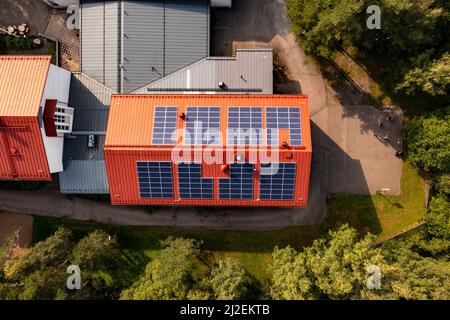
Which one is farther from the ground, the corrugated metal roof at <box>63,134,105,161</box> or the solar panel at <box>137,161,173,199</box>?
the corrugated metal roof at <box>63,134,105,161</box>

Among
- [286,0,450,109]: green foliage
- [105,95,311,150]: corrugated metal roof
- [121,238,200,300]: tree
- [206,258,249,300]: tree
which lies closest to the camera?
[286,0,450,109]: green foliage

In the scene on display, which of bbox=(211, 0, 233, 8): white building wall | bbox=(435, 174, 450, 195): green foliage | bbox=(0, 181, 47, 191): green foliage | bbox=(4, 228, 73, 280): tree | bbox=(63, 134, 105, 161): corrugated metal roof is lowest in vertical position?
bbox=(4, 228, 73, 280): tree

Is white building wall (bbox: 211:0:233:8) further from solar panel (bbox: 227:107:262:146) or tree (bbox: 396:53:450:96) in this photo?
tree (bbox: 396:53:450:96)

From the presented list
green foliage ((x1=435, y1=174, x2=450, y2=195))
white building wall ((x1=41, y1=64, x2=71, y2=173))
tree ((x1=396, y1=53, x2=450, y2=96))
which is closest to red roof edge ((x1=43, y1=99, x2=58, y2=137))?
white building wall ((x1=41, y1=64, x2=71, y2=173))

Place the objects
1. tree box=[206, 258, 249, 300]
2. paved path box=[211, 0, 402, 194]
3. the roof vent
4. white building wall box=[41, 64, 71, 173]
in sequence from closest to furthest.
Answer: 1. white building wall box=[41, 64, 71, 173]
2. tree box=[206, 258, 249, 300]
3. the roof vent
4. paved path box=[211, 0, 402, 194]

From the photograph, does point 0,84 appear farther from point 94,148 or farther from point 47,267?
point 47,267
